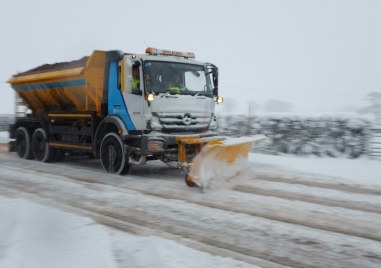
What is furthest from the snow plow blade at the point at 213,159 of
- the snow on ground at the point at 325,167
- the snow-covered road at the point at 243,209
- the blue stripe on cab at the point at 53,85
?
the blue stripe on cab at the point at 53,85

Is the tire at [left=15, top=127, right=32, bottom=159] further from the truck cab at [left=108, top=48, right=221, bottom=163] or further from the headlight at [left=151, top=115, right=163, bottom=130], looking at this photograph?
the headlight at [left=151, top=115, right=163, bottom=130]

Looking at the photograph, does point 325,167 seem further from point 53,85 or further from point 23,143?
point 23,143

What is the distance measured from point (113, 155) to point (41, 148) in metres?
3.77

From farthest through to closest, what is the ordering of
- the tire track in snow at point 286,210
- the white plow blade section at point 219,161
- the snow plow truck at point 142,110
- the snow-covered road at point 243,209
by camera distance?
the snow plow truck at point 142,110, the white plow blade section at point 219,161, the tire track in snow at point 286,210, the snow-covered road at point 243,209

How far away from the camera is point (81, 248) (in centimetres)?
425

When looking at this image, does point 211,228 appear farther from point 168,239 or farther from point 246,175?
point 246,175

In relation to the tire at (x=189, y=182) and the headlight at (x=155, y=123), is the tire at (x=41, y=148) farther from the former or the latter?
the tire at (x=189, y=182)

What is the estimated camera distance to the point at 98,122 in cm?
982

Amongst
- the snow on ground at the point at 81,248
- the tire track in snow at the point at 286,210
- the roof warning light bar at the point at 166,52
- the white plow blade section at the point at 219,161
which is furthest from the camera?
the roof warning light bar at the point at 166,52

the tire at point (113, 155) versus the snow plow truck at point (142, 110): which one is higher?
the snow plow truck at point (142, 110)

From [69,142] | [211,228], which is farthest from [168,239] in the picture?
[69,142]

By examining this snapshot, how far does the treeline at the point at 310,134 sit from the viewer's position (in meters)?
12.2

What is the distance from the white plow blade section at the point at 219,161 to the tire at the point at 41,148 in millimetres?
5578

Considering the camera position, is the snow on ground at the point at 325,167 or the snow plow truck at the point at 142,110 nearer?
the snow plow truck at the point at 142,110
